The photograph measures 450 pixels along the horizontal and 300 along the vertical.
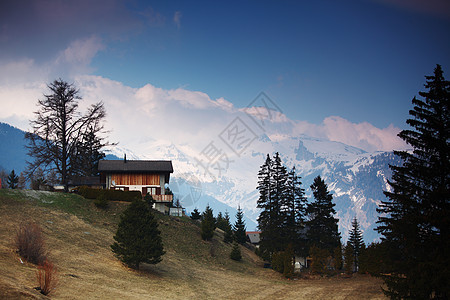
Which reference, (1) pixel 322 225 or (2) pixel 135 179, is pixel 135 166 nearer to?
(2) pixel 135 179

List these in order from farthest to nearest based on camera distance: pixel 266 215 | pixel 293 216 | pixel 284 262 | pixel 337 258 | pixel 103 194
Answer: pixel 266 215
pixel 293 216
pixel 337 258
pixel 103 194
pixel 284 262

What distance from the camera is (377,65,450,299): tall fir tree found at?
57.5 feet

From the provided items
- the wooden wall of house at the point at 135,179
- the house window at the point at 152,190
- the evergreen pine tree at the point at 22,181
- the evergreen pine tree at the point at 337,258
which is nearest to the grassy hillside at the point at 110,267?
the house window at the point at 152,190

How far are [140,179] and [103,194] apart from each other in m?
9.19

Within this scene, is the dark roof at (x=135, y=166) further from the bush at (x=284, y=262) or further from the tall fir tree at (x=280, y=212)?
the bush at (x=284, y=262)

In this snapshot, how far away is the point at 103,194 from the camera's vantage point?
45312 millimetres

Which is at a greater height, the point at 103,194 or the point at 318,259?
the point at 103,194

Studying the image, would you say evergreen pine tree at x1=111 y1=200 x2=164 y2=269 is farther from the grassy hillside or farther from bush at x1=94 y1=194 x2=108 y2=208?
bush at x1=94 y1=194 x2=108 y2=208

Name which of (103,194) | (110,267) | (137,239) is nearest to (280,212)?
(103,194)

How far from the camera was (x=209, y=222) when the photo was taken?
49.8 m

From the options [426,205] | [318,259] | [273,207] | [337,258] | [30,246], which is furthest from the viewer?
[273,207]

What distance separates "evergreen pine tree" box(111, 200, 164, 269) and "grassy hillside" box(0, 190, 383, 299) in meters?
1.21

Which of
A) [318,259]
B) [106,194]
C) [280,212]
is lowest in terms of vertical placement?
[318,259]

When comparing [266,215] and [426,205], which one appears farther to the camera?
[266,215]
